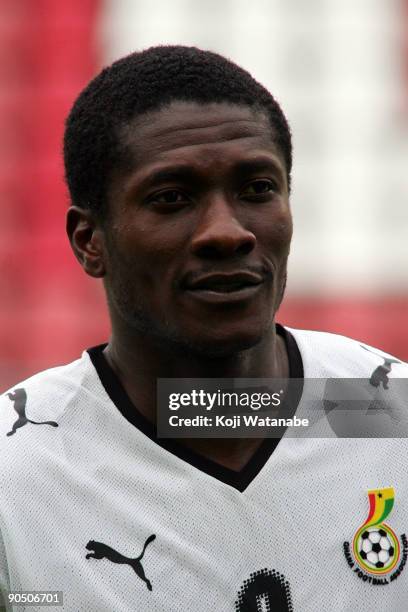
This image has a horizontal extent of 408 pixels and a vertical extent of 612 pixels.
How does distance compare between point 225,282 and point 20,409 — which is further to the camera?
point 20,409

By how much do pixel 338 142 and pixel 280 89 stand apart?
1.64 feet

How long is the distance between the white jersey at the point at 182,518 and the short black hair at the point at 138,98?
52 cm

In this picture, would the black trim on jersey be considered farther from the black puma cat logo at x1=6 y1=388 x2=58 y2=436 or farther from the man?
the black puma cat logo at x1=6 y1=388 x2=58 y2=436

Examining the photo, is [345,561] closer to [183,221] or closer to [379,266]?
[183,221]

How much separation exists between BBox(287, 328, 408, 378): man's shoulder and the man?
0.12 m

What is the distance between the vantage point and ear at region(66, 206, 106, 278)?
9.19 ft

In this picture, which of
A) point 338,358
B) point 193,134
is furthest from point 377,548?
point 193,134

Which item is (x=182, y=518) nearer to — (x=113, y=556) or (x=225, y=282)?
(x=113, y=556)

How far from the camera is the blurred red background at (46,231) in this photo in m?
6.96

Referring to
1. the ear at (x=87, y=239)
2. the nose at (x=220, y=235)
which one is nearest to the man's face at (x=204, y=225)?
the nose at (x=220, y=235)

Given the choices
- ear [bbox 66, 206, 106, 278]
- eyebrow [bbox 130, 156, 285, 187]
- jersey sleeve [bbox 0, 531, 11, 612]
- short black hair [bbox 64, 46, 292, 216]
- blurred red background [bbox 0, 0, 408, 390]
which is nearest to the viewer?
jersey sleeve [bbox 0, 531, 11, 612]

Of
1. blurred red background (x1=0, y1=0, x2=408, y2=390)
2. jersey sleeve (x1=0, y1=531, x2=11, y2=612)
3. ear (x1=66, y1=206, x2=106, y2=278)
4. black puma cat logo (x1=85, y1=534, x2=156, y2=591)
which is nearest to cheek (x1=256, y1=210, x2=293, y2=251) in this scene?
ear (x1=66, y1=206, x2=106, y2=278)

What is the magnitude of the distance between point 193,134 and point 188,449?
71 cm

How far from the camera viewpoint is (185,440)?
2615 millimetres
